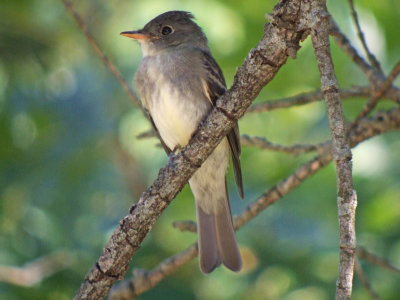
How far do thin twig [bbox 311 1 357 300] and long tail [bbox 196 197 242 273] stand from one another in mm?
1982

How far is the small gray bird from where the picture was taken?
400 centimetres

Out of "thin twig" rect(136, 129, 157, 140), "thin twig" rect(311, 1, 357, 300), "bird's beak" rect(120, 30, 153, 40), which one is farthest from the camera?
"bird's beak" rect(120, 30, 153, 40)

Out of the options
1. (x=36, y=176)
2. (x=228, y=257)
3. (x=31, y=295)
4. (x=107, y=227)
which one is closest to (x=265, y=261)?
(x=228, y=257)

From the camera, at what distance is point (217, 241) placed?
416cm

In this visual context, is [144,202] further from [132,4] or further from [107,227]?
[132,4]

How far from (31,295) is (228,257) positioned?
4.18 feet

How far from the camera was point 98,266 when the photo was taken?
9.55ft

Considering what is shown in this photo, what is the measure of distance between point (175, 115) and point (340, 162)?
203cm

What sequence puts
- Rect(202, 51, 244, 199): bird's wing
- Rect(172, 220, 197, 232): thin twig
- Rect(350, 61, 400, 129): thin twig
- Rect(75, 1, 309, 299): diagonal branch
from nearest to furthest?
Rect(75, 1, 309, 299): diagonal branch < Rect(350, 61, 400, 129): thin twig < Rect(172, 220, 197, 232): thin twig < Rect(202, 51, 244, 199): bird's wing

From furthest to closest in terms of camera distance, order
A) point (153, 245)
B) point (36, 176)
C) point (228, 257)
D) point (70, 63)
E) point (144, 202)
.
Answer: point (70, 63) < point (36, 176) < point (153, 245) < point (228, 257) < point (144, 202)

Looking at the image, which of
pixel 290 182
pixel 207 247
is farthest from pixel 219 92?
pixel 207 247

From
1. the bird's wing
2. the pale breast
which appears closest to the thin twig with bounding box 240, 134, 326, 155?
the bird's wing

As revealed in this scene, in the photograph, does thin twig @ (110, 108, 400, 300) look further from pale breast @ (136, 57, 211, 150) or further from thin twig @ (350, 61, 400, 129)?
pale breast @ (136, 57, 211, 150)

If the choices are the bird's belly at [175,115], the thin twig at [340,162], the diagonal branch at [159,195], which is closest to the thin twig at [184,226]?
the bird's belly at [175,115]
